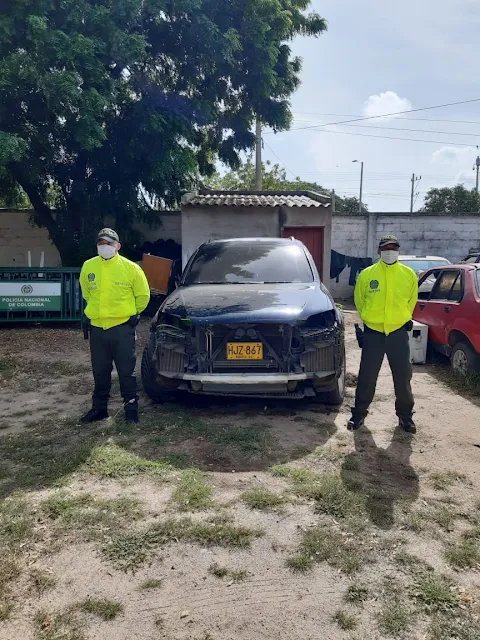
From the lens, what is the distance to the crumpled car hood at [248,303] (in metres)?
4.63

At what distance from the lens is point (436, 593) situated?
2473mm

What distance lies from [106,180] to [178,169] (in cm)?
214

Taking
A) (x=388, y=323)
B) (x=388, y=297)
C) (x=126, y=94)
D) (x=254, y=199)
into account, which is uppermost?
(x=126, y=94)

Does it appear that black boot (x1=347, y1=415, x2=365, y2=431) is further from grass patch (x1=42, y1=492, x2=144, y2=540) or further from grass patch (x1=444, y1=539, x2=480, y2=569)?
grass patch (x1=42, y1=492, x2=144, y2=540)

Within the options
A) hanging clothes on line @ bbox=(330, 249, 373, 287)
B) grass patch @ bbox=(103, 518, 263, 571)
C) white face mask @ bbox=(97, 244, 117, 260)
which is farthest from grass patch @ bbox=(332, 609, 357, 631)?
hanging clothes on line @ bbox=(330, 249, 373, 287)

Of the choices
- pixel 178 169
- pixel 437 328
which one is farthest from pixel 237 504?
pixel 178 169

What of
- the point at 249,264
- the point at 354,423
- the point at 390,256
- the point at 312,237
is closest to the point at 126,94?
the point at 312,237

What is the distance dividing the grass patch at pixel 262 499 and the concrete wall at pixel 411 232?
14.4 metres

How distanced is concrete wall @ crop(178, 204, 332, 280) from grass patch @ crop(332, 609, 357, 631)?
10661 millimetres

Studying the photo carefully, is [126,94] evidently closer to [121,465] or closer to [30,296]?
[30,296]

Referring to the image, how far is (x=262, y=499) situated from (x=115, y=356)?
214 cm

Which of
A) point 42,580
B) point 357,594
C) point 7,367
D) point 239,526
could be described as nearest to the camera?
point 357,594

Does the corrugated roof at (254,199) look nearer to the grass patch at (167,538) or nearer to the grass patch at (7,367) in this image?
the grass patch at (7,367)

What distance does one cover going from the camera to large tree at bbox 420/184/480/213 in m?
35.3
